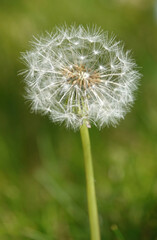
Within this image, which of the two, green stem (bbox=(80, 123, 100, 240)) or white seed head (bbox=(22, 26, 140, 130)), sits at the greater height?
white seed head (bbox=(22, 26, 140, 130))

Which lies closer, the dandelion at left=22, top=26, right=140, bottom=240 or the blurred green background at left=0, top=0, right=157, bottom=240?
the dandelion at left=22, top=26, right=140, bottom=240

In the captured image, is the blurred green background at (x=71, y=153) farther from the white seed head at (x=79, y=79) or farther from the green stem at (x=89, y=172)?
the white seed head at (x=79, y=79)

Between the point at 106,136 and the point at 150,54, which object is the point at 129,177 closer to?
the point at 106,136

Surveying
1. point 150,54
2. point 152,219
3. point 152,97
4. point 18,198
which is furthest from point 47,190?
point 150,54

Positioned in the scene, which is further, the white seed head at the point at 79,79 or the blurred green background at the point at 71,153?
the blurred green background at the point at 71,153

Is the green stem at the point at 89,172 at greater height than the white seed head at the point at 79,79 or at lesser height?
lesser

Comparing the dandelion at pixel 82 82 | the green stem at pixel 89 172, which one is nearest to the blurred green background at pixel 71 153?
the green stem at pixel 89 172

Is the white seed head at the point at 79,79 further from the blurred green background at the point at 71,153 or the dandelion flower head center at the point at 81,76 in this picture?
the blurred green background at the point at 71,153

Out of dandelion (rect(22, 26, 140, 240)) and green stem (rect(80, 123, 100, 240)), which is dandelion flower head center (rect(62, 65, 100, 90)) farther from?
green stem (rect(80, 123, 100, 240))

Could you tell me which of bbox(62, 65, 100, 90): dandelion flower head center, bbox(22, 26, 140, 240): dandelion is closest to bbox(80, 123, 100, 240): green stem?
bbox(22, 26, 140, 240): dandelion
